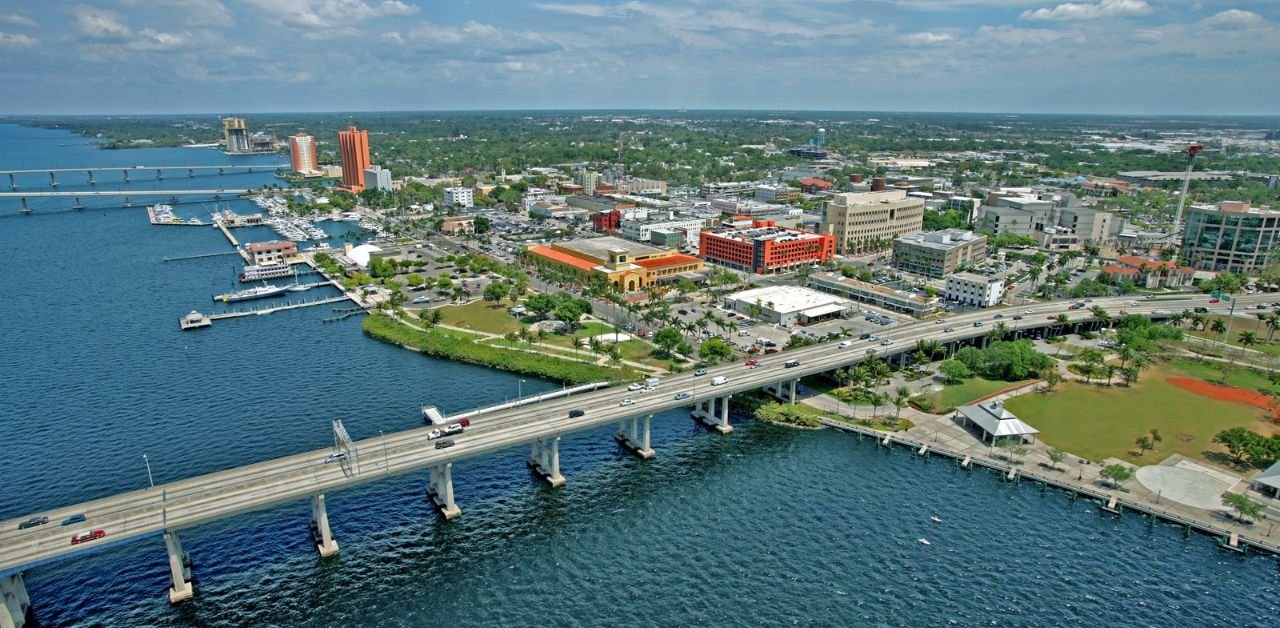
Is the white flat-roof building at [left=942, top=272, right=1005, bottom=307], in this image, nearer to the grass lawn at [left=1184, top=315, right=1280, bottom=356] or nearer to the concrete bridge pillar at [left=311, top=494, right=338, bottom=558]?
the grass lawn at [left=1184, top=315, right=1280, bottom=356]

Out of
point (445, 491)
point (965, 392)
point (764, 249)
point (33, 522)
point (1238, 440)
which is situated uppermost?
point (764, 249)

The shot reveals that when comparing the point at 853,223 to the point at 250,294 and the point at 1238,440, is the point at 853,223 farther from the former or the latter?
the point at 250,294

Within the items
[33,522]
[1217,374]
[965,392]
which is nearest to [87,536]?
[33,522]

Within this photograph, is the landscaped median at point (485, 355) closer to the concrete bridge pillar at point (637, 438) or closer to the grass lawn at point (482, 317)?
the grass lawn at point (482, 317)

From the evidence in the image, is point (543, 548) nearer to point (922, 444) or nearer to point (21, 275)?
point (922, 444)

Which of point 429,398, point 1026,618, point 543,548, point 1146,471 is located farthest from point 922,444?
point 429,398

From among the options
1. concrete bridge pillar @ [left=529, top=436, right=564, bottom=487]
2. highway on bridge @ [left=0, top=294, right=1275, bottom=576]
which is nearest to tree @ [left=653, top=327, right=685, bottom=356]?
highway on bridge @ [left=0, top=294, right=1275, bottom=576]
